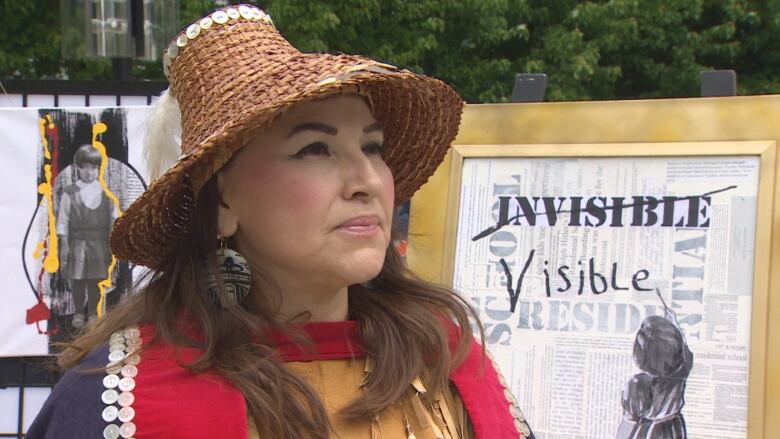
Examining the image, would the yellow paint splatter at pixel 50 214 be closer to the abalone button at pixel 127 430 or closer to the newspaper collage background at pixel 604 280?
the newspaper collage background at pixel 604 280

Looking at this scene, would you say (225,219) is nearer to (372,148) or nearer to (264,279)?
(264,279)

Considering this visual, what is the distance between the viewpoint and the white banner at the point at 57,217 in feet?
10.3

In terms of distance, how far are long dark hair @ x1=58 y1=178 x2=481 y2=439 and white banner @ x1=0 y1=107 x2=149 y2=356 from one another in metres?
1.65

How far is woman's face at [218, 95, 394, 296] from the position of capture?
1.40 m

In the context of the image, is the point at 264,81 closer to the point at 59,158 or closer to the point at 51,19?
the point at 59,158

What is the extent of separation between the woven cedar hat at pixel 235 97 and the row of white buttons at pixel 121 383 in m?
0.20

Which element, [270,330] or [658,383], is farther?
[658,383]

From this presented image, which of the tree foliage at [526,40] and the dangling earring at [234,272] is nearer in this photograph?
the dangling earring at [234,272]

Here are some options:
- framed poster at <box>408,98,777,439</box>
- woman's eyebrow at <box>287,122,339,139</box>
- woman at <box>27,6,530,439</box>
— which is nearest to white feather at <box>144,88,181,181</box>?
woman at <box>27,6,530,439</box>

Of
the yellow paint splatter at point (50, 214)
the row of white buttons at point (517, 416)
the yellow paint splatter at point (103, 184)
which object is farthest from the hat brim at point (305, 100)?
the yellow paint splatter at point (50, 214)

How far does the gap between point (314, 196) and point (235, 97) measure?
19 cm

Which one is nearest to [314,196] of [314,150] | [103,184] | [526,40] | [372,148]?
[314,150]

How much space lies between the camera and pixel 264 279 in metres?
1.51

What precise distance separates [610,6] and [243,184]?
5900 millimetres
